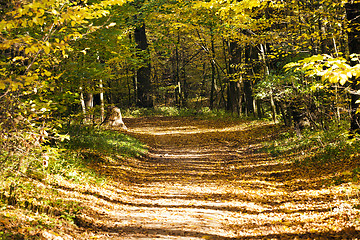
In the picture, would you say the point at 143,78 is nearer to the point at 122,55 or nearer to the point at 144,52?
the point at 144,52

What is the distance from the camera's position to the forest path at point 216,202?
5.32 meters

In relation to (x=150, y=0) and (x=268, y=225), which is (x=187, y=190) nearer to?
(x=268, y=225)

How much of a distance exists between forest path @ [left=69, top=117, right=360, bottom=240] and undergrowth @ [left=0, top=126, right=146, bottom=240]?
0.48 m

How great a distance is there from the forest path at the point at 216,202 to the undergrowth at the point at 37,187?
0.48 m

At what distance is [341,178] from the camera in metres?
7.02

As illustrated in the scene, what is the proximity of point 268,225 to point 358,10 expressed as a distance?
5.70 meters

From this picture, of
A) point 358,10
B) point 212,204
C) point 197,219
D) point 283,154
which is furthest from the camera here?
point 283,154

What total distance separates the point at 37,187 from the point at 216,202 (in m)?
3.79

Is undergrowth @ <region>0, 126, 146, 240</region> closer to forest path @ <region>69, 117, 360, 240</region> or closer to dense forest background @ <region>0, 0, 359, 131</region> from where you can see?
forest path @ <region>69, 117, 360, 240</region>

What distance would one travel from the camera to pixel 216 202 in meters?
7.11

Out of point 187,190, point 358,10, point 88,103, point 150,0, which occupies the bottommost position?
point 187,190

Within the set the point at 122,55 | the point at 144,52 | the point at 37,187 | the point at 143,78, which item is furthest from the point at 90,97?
the point at 143,78

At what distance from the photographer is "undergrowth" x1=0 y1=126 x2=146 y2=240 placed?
4645 mm

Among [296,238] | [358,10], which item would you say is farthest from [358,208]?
[358,10]
